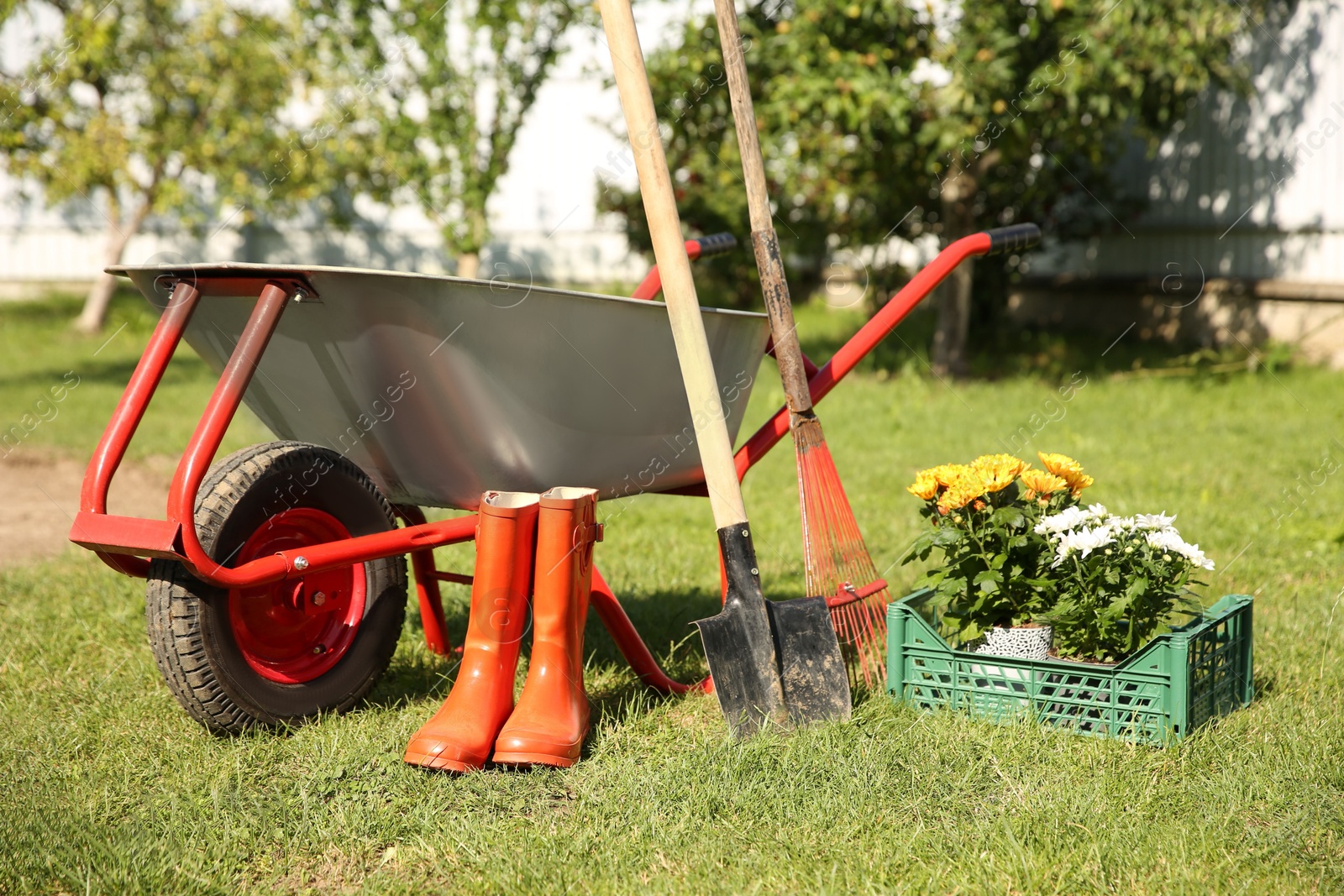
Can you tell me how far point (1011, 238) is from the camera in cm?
249

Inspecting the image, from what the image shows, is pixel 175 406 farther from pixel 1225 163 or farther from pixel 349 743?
pixel 1225 163

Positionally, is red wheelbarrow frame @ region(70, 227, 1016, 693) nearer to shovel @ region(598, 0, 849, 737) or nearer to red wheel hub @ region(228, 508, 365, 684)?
red wheel hub @ region(228, 508, 365, 684)

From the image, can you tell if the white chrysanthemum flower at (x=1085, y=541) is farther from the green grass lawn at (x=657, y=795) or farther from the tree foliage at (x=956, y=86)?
the tree foliage at (x=956, y=86)

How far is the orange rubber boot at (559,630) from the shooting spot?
203 cm

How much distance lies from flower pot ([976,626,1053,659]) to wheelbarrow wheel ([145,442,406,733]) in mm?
1203

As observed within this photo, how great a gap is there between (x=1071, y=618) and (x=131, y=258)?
12.5 meters

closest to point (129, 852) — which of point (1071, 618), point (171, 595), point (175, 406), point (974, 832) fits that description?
point (171, 595)

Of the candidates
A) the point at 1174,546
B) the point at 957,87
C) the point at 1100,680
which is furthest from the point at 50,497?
the point at 957,87

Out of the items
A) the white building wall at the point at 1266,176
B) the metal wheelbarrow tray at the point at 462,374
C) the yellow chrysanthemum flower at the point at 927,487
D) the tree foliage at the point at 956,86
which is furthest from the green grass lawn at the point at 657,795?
the white building wall at the point at 1266,176

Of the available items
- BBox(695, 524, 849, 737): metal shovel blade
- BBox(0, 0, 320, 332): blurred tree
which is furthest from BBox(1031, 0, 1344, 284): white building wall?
BBox(0, 0, 320, 332): blurred tree

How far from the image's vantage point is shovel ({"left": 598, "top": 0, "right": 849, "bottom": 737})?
2.04m

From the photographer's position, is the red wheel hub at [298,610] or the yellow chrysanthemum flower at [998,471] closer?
the red wheel hub at [298,610]

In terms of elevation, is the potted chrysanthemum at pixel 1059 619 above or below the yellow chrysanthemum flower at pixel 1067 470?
below

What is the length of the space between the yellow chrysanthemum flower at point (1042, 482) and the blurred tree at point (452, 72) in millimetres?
5884
